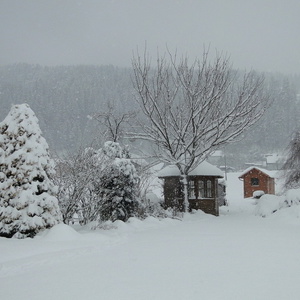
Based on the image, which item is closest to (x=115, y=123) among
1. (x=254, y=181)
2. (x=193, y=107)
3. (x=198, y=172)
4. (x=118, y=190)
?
(x=193, y=107)

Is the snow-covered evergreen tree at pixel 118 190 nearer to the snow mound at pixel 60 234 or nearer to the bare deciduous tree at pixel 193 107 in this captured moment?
the snow mound at pixel 60 234

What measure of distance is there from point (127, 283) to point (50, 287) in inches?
45.0

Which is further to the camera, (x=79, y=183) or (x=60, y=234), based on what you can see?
(x=79, y=183)

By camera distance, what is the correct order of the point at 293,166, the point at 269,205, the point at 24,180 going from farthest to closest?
the point at 293,166, the point at 269,205, the point at 24,180

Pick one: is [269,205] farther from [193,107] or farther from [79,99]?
[79,99]

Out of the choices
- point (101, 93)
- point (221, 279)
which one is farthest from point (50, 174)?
point (101, 93)

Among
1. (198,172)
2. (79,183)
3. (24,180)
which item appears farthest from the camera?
(198,172)

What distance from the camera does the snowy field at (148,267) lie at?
5.13m

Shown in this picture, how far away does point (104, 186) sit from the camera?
14430 millimetres

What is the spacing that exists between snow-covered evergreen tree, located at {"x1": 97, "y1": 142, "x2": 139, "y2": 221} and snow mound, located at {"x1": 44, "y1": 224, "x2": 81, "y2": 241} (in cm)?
456

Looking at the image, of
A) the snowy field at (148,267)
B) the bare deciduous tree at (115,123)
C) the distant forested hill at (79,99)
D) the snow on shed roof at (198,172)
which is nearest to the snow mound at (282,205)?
the snow on shed roof at (198,172)

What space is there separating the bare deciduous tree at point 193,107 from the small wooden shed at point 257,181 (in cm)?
2947

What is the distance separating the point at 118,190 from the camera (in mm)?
14383

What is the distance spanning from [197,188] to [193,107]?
6.03m
